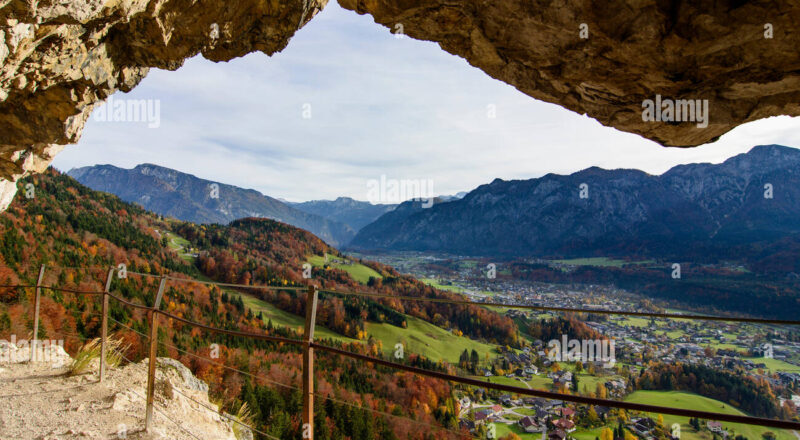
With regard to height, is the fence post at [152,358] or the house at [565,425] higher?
the fence post at [152,358]

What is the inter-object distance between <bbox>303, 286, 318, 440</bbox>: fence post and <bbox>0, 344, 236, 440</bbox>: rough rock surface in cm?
234

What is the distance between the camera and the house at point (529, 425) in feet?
134

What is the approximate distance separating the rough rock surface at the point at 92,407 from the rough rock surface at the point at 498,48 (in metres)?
5.15

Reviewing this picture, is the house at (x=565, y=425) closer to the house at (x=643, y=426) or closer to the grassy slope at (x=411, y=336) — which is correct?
the house at (x=643, y=426)

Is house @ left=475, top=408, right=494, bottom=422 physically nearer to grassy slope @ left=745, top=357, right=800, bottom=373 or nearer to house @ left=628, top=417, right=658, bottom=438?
house @ left=628, top=417, right=658, bottom=438

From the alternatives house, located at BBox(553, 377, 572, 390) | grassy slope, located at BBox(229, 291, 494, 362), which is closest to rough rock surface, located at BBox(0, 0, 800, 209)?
house, located at BBox(553, 377, 572, 390)

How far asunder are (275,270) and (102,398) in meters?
71.4

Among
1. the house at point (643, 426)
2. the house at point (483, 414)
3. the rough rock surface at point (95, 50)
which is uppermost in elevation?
the rough rock surface at point (95, 50)

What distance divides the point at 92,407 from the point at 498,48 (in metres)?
10.3

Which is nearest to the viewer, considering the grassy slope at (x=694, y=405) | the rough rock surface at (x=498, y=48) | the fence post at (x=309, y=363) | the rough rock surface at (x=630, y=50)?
the fence post at (x=309, y=363)

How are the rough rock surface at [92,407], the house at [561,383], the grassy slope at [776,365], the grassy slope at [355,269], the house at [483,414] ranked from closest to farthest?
the rough rock surface at [92,407] → the house at [483,414] → the house at [561,383] → the grassy slope at [776,365] → the grassy slope at [355,269]

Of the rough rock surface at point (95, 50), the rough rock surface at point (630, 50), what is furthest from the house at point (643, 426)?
the rough rock surface at point (95, 50)

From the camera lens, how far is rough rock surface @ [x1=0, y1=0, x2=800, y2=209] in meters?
6.14

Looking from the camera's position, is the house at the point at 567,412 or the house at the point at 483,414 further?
the house at the point at 567,412
